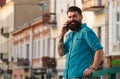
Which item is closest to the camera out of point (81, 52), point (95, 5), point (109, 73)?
point (109, 73)

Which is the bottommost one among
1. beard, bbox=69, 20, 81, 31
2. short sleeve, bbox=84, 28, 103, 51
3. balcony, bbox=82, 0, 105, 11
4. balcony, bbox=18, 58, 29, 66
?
balcony, bbox=18, 58, 29, 66

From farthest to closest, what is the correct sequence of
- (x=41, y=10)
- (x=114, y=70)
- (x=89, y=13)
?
(x=41, y=10)
(x=89, y=13)
(x=114, y=70)

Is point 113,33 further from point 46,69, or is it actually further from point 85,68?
point 85,68

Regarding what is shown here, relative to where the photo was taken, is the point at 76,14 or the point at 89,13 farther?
the point at 89,13

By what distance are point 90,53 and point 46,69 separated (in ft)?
144

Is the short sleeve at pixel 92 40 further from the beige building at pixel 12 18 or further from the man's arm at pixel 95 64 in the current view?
the beige building at pixel 12 18

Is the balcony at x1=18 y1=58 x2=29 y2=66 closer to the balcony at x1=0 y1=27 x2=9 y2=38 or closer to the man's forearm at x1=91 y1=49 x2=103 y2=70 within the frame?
the balcony at x1=0 y1=27 x2=9 y2=38

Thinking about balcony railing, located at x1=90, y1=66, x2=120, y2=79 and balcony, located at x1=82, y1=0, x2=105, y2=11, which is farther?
balcony, located at x1=82, y1=0, x2=105, y2=11

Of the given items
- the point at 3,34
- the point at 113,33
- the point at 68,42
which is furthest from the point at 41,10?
the point at 68,42

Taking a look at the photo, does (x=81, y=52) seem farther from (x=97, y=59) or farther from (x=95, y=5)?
(x=95, y=5)

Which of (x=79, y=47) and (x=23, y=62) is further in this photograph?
(x=23, y=62)

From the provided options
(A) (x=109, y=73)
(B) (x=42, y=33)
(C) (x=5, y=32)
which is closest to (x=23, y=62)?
(B) (x=42, y=33)

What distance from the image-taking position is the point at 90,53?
727cm

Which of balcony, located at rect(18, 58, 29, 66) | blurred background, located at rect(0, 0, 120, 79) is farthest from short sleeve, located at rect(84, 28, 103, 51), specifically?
balcony, located at rect(18, 58, 29, 66)
